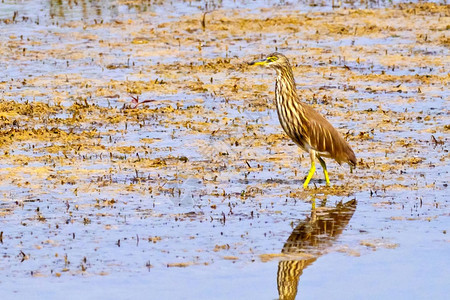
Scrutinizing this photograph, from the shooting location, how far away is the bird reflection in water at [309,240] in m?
8.72

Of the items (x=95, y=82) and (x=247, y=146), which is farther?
(x=95, y=82)

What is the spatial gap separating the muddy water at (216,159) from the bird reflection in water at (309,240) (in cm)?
3

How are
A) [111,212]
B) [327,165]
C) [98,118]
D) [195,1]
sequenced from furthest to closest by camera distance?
[195,1], [98,118], [327,165], [111,212]

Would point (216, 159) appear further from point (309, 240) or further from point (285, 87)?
point (309, 240)

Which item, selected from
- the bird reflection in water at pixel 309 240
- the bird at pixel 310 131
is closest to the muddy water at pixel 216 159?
the bird reflection in water at pixel 309 240

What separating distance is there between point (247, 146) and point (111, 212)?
329 cm

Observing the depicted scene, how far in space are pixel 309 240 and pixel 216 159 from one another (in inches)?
129

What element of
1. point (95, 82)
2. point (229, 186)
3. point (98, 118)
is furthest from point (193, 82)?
point (229, 186)

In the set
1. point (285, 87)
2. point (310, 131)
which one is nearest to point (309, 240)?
point (310, 131)

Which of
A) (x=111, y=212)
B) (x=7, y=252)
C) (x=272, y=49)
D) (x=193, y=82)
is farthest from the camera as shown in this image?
(x=272, y=49)

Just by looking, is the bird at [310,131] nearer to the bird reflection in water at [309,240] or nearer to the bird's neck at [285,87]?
the bird's neck at [285,87]

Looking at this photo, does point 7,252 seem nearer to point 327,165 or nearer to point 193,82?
point 327,165

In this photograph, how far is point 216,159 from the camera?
12.9 meters

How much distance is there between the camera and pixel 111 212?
1061cm
